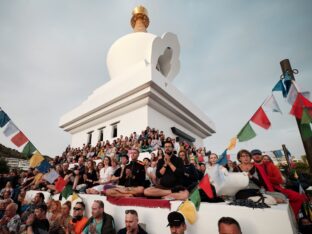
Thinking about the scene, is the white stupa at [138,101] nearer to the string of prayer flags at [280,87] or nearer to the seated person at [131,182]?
the seated person at [131,182]

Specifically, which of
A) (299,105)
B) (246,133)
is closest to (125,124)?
(246,133)

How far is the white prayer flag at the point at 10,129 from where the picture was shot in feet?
15.7

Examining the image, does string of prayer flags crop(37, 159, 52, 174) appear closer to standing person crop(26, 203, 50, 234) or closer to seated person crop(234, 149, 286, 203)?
standing person crop(26, 203, 50, 234)

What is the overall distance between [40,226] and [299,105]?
16.2 feet

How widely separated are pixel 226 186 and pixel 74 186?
442 cm

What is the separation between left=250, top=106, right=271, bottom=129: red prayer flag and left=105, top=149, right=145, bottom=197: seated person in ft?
8.05

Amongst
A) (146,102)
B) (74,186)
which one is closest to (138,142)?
(146,102)

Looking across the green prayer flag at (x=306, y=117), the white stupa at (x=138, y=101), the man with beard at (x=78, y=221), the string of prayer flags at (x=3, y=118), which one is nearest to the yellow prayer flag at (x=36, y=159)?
the string of prayer flags at (x=3, y=118)

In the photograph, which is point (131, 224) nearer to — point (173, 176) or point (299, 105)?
point (173, 176)

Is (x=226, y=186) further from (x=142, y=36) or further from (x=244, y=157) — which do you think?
(x=142, y=36)

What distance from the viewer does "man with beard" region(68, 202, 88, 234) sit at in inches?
140

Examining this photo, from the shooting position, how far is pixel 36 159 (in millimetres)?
4773

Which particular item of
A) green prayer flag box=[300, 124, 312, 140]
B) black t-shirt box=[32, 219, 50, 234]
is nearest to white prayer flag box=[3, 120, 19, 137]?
black t-shirt box=[32, 219, 50, 234]

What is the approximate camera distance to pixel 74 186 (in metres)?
5.35
